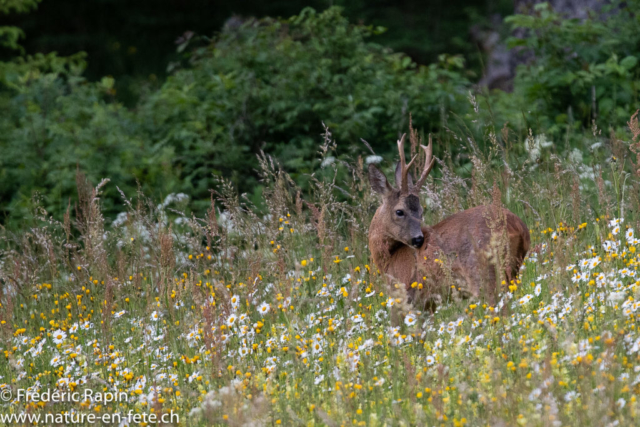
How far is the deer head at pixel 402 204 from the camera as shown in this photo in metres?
4.70

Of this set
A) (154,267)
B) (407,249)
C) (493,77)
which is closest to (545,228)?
(407,249)

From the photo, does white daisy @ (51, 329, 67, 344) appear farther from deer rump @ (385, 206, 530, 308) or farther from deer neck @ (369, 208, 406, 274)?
deer rump @ (385, 206, 530, 308)

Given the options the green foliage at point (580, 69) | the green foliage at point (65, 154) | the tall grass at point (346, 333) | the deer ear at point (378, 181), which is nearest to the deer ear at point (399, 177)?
the deer ear at point (378, 181)

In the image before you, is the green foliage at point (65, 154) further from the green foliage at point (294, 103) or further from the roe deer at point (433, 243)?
the roe deer at point (433, 243)

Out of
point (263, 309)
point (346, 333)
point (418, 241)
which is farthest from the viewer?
point (418, 241)

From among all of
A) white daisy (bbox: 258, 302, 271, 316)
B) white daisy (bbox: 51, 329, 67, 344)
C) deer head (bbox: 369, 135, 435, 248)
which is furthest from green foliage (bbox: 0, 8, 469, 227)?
white daisy (bbox: 258, 302, 271, 316)

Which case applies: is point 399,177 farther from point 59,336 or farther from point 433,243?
point 59,336

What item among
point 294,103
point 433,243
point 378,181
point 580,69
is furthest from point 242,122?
point 433,243

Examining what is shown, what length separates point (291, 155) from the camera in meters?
7.91

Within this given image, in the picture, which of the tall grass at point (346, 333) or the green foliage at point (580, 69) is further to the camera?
the green foliage at point (580, 69)

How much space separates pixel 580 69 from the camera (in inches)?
313

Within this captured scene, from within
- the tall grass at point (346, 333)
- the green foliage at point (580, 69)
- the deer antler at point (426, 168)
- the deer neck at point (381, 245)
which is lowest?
the tall grass at point (346, 333)

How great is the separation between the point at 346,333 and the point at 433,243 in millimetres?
779

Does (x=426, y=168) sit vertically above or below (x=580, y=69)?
below
